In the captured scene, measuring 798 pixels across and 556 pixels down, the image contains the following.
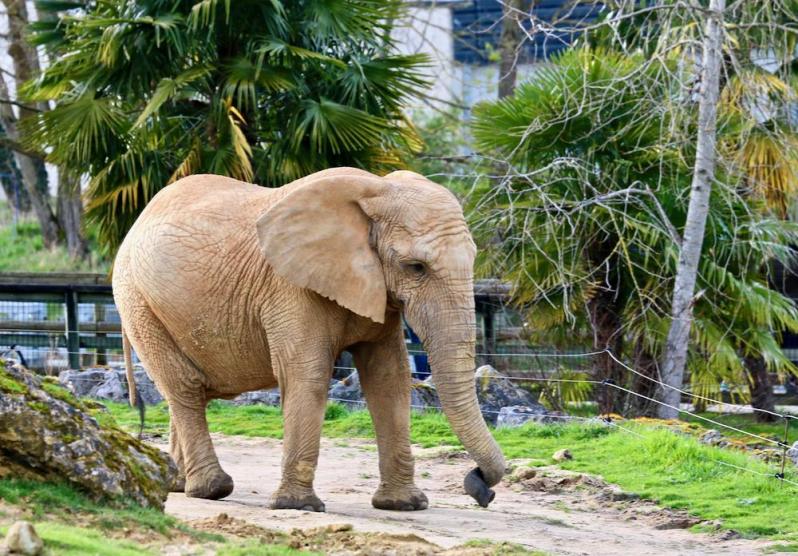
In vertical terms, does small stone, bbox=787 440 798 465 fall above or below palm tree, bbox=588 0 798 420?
below

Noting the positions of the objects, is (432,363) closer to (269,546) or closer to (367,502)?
(367,502)

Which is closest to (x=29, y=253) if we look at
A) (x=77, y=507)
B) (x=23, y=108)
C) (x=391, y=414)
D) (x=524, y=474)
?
(x=23, y=108)

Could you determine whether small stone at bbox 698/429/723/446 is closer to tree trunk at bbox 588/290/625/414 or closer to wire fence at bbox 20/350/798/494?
wire fence at bbox 20/350/798/494

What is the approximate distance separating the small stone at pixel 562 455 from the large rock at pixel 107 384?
5795mm

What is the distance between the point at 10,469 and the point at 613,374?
388 inches

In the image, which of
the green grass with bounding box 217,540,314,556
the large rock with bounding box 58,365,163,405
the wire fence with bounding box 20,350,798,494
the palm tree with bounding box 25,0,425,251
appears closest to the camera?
the green grass with bounding box 217,540,314,556

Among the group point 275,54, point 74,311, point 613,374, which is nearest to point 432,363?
point 613,374

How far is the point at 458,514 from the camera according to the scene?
386 inches

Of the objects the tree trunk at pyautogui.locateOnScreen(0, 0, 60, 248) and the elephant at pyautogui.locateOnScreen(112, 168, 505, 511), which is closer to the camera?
the elephant at pyautogui.locateOnScreen(112, 168, 505, 511)

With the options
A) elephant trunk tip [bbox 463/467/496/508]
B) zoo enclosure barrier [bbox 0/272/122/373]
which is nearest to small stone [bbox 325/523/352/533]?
elephant trunk tip [bbox 463/467/496/508]

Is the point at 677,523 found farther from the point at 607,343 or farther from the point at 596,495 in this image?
the point at 607,343

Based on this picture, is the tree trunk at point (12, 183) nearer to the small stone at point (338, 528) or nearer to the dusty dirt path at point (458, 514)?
the dusty dirt path at point (458, 514)

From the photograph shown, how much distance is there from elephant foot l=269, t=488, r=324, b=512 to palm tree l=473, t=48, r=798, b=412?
6.29 meters

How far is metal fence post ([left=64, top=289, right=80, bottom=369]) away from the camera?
19.0 m
